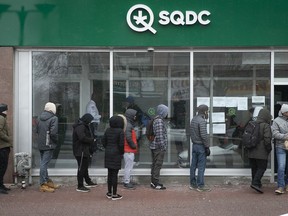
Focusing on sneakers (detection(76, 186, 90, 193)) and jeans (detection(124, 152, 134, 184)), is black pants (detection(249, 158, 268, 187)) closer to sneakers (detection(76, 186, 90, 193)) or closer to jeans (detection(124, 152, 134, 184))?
jeans (detection(124, 152, 134, 184))

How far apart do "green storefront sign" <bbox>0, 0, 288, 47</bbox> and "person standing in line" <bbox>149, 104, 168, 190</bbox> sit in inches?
62.1

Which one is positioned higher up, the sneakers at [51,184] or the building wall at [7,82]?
the building wall at [7,82]

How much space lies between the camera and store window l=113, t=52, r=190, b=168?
1036 centimetres

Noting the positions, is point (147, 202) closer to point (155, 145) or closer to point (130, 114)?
point (155, 145)

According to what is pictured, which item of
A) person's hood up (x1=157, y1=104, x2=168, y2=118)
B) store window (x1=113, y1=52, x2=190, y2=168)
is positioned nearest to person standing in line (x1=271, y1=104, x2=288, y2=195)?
store window (x1=113, y1=52, x2=190, y2=168)

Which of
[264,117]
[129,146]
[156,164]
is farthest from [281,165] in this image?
[129,146]

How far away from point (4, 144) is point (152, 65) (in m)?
3.65

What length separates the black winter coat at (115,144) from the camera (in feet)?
27.8

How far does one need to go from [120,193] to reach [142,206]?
1117 millimetres

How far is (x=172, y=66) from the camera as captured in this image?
34.2ft

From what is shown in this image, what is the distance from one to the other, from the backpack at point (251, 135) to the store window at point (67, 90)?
3088 millimetres

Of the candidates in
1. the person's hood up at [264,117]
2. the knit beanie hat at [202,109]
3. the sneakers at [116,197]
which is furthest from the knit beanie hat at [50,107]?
the person's hood up at [264,117]

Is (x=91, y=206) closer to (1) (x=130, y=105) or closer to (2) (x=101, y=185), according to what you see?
(2) (x=101, y=185)

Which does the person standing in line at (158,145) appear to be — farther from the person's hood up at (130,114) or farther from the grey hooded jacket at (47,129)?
the grey hooded jacket at (47,129)
